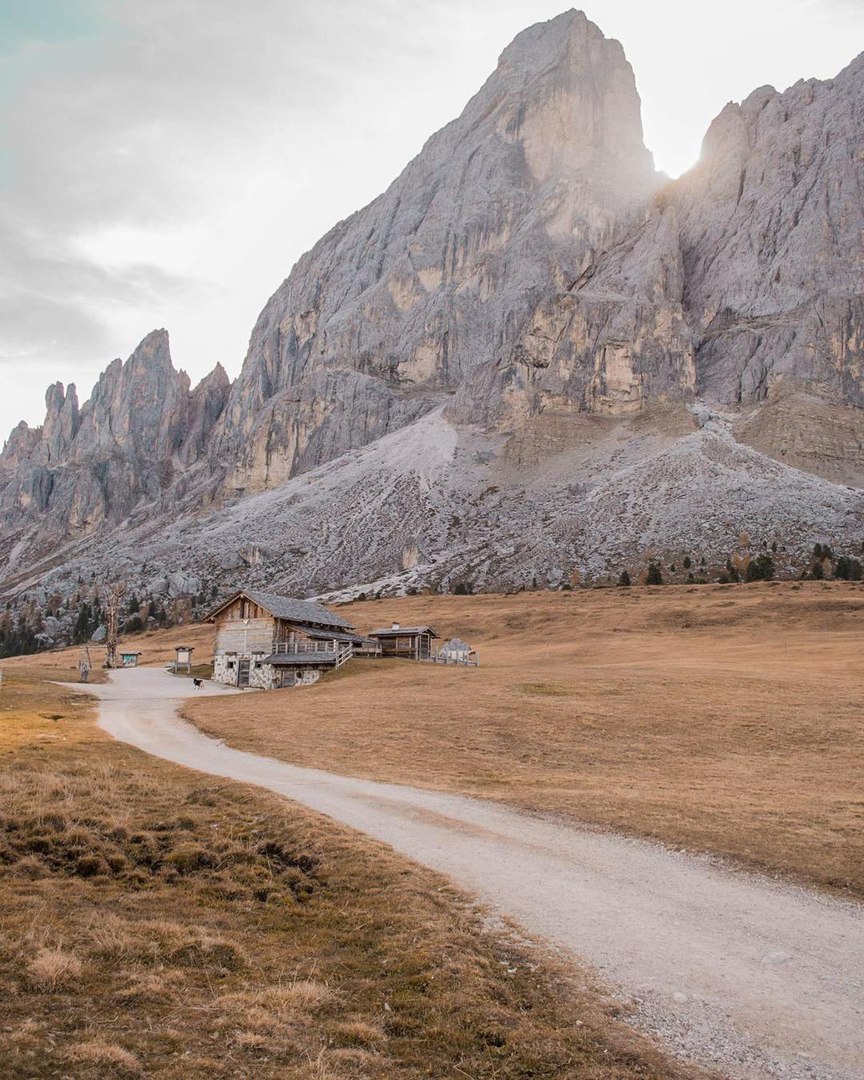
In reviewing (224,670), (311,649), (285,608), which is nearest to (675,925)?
(311,649)

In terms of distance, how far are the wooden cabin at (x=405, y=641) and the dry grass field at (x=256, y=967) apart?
62.3 meters

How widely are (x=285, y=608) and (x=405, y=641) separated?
50.5 feet

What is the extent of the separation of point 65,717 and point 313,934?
3614cm

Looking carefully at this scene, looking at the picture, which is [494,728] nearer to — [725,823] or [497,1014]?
[725,823]

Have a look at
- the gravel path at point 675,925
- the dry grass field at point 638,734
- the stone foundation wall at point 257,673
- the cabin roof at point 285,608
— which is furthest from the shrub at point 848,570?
the gravel path at point 675,925

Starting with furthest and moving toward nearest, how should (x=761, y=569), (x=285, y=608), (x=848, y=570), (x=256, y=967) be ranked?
(x=761, y=569)
(x=848, y=570)
(x=285, y=608)
(x=256, y=967)

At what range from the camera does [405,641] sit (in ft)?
262

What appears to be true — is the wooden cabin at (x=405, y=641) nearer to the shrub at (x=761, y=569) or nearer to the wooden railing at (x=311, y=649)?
the wooden railing at (x=311, y=649)

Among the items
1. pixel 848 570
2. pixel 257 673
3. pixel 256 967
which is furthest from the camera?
pixel 848 570

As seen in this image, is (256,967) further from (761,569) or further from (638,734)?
(761,569)

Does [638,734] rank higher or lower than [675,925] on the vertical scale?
lower

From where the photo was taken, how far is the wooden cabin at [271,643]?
66.6 metres

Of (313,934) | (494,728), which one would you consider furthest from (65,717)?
(313,934)

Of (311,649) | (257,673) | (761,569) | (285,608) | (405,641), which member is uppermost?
(761,569)
